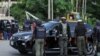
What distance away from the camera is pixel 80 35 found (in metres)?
17.2

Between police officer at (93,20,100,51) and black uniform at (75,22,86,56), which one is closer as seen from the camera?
black uniform at (75,22,86,56)

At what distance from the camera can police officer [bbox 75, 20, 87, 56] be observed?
1703cm

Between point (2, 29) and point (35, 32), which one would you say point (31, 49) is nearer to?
point (35, 32)

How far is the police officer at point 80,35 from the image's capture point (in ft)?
55.9

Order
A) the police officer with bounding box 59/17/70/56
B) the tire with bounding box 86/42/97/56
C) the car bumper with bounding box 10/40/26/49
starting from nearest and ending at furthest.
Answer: the police officer with bounding box 59/17/70/56, the car bumper with bounding box 10/40/26/49, the tire with bounding box 86/42/97/56

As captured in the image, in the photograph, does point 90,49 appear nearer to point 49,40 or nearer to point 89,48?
point 89,48

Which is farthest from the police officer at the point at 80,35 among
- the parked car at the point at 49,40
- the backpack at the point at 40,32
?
the backpack at the point at 40,32

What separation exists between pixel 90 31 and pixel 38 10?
29.6 metres

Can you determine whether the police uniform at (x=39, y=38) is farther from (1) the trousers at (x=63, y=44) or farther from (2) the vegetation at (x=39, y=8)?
(2) the vegetation at (x=39, y=8)

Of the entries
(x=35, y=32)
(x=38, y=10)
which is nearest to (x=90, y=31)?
(x=35, y=32)

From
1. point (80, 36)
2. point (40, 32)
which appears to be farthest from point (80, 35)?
point (40, 32)

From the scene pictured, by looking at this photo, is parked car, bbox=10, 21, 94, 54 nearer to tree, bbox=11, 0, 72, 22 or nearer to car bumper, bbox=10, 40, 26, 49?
car bumper, bbox=10, 40, 26, 49

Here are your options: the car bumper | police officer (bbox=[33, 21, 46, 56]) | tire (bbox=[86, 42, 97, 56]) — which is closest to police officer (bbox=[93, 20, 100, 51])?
tire (bbox=[86, 42, 97, 56])

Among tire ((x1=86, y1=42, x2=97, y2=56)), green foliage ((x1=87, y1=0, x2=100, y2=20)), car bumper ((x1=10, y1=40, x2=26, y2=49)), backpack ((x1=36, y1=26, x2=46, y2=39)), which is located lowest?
green foliage ((x1=87, y1=0, x2=100, y2=20))
